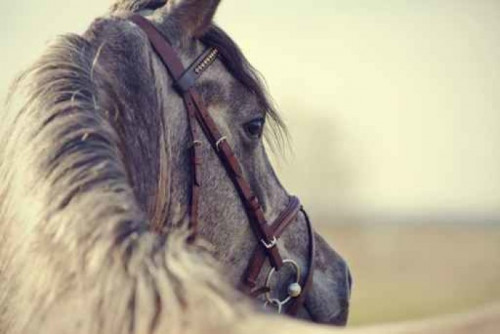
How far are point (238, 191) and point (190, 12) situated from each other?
0.56m

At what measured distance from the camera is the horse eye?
3.08 m

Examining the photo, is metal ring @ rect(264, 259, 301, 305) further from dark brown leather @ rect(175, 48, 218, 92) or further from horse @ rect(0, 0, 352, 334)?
dark brown leather @ rect(175, 48, 218, 92)

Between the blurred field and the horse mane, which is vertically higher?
the horse mane

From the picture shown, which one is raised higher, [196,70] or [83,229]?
[83,229]

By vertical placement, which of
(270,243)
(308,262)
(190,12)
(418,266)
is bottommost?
(418,266)

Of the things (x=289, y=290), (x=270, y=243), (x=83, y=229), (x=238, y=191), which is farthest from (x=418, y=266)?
(x=83, y=229)

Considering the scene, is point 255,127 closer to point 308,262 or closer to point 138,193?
point 308,262

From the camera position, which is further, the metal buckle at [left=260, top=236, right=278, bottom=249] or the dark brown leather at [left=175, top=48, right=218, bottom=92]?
the metal buckle at [left=260, top=236, right=278, bottom=249]

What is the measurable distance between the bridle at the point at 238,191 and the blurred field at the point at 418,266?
55.6 ft

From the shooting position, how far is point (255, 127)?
3100mm

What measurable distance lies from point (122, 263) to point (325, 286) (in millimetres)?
1833

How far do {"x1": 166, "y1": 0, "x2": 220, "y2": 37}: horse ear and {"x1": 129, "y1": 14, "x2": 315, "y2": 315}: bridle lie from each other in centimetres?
9

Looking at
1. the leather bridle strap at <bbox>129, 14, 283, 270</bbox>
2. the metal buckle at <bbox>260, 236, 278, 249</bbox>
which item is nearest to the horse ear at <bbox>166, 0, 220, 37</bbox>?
the leather bridle strap at <bbox>129, 14, 283, 270</bbox>

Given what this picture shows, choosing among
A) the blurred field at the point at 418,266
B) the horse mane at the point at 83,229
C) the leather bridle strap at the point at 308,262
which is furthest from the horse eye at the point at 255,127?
the blurred field at the point at 418,266
